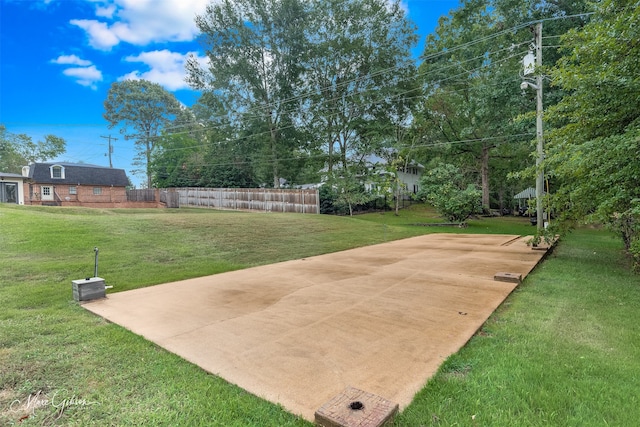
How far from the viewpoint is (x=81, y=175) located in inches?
1064

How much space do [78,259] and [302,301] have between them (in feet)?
16.2

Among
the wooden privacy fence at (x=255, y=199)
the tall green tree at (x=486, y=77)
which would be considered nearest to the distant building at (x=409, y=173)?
the tall green tree at (x=486, y=77)

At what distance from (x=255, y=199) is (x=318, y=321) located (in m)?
19.2

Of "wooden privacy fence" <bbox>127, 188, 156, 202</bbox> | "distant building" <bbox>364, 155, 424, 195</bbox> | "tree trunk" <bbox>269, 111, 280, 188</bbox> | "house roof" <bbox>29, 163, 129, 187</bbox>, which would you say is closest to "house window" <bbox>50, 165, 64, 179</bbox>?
"house roof" <bbox>29, 163, 129, 187</bbox>

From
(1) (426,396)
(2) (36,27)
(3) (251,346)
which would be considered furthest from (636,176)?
(2) (36,27)

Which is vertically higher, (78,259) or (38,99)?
(38,99)

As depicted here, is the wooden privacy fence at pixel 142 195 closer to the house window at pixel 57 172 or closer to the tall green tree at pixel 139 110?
the house window at pixel 57 172

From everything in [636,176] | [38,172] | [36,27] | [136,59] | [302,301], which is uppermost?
[136,59]

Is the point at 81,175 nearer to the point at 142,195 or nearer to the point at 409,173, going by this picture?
the point at 142,195

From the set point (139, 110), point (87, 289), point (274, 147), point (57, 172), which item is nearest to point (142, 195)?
point (57, 172)

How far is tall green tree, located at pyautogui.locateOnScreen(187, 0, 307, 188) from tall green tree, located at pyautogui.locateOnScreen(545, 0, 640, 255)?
67.8 ft

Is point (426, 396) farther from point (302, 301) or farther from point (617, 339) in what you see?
point (302, 301)

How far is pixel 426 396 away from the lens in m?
2.09

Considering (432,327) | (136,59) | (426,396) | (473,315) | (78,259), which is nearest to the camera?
(426,396)
